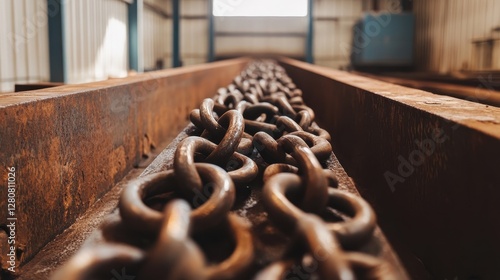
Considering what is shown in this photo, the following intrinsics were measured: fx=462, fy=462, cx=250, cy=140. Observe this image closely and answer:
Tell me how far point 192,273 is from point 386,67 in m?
12.7

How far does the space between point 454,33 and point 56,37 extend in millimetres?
8527

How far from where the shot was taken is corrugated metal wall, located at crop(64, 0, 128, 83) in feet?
24.2

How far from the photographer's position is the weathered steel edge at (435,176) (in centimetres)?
101

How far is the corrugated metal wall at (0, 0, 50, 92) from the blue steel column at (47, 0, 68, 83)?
2.4 inches

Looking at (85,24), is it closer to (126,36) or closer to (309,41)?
(126,36)

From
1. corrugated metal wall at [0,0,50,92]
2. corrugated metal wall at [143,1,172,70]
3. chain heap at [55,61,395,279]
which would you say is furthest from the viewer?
corrugated metal wall at [143,1,172,70]

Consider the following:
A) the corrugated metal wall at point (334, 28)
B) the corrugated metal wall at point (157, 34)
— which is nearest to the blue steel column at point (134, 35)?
the corrugated metal wall at point (157, 34)

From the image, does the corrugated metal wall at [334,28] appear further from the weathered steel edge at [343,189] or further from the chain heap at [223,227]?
the chain heap at [223,227]

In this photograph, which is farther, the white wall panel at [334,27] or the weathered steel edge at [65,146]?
the white wall panel at [334,27]

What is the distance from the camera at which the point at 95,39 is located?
28.2 ft

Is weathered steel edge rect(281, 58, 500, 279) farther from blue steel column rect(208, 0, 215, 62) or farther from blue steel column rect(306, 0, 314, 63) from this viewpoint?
blue steel column rect(208, 0, 215, 62)

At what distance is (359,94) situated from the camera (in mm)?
2195

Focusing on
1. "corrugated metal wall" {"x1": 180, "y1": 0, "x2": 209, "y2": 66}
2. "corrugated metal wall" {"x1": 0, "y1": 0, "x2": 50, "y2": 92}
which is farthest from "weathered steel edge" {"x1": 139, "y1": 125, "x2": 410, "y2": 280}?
"corrugated metal wall" {"x1": 180, "y1": 0, "x2": 209, "y2": 66}

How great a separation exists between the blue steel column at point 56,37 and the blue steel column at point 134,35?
4.62m
